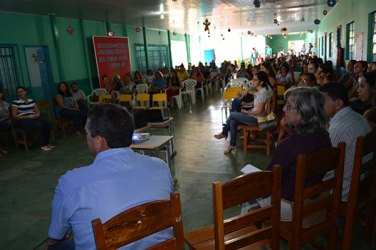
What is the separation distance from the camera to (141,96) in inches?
237

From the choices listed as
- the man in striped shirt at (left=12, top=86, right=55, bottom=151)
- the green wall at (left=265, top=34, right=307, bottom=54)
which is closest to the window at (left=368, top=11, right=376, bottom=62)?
the man in striped shirt at (left=12, top=86, right=55, bottom=151)

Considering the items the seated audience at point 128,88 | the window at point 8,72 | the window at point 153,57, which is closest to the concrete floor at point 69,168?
the window at point 8,72

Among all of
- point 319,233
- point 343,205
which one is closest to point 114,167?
point 319,233

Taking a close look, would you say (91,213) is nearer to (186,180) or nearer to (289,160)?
(289,160)

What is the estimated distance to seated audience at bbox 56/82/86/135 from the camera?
6531mm

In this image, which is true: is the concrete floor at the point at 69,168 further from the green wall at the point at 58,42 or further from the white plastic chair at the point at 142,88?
the white plastic chair at the point at 142,88

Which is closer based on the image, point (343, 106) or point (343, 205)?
point (343, 205)

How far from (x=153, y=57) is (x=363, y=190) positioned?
38.9 feet

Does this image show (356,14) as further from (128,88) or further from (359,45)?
(128,88)

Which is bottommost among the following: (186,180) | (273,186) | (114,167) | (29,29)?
(186,180)

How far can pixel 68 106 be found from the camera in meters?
6.61

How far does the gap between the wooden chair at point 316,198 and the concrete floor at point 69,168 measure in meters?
0.63

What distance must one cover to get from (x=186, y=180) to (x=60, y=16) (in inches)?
256

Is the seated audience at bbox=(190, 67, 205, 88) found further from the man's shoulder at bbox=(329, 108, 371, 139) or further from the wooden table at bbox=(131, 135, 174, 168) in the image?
the man's shoulder at bbox=(329, 108, 371, 139)
